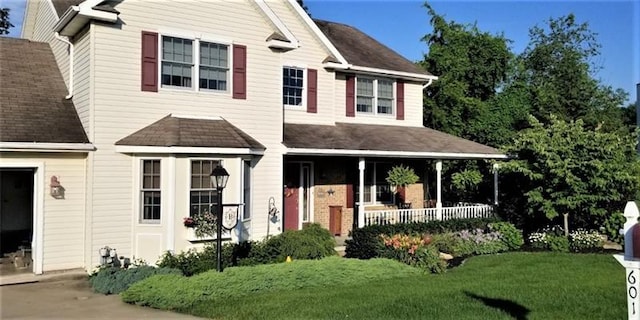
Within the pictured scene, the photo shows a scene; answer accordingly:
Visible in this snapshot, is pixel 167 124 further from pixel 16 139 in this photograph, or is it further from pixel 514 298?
pixel 514 298

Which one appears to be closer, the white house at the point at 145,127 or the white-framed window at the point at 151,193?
the white house at the point at 145,127

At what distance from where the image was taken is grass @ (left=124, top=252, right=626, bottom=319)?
827cm

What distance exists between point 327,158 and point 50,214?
28.3ft

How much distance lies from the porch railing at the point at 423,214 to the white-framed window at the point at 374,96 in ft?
12.7

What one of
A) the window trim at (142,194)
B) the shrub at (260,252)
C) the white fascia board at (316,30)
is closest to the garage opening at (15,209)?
the window trim at (142,194)

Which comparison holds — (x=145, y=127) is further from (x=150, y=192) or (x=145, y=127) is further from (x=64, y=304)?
(x=64, y=304)

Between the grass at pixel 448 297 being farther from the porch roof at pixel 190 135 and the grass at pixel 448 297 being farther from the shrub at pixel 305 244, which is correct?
the porch roof at pixel 190 135

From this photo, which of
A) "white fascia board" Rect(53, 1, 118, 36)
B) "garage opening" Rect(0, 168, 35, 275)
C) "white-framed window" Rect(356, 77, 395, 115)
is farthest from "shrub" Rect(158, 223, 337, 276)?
"white-framed window" Rect(356, 77, 395, 115)

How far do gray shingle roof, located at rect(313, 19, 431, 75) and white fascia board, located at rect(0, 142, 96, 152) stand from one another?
953 centimetres

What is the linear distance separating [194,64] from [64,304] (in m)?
6.54

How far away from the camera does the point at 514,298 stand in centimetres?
926

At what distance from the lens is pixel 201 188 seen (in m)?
13.2

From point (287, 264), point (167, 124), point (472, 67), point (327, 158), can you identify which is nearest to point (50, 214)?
point (167, 124)

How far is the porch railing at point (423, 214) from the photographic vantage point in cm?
1678
